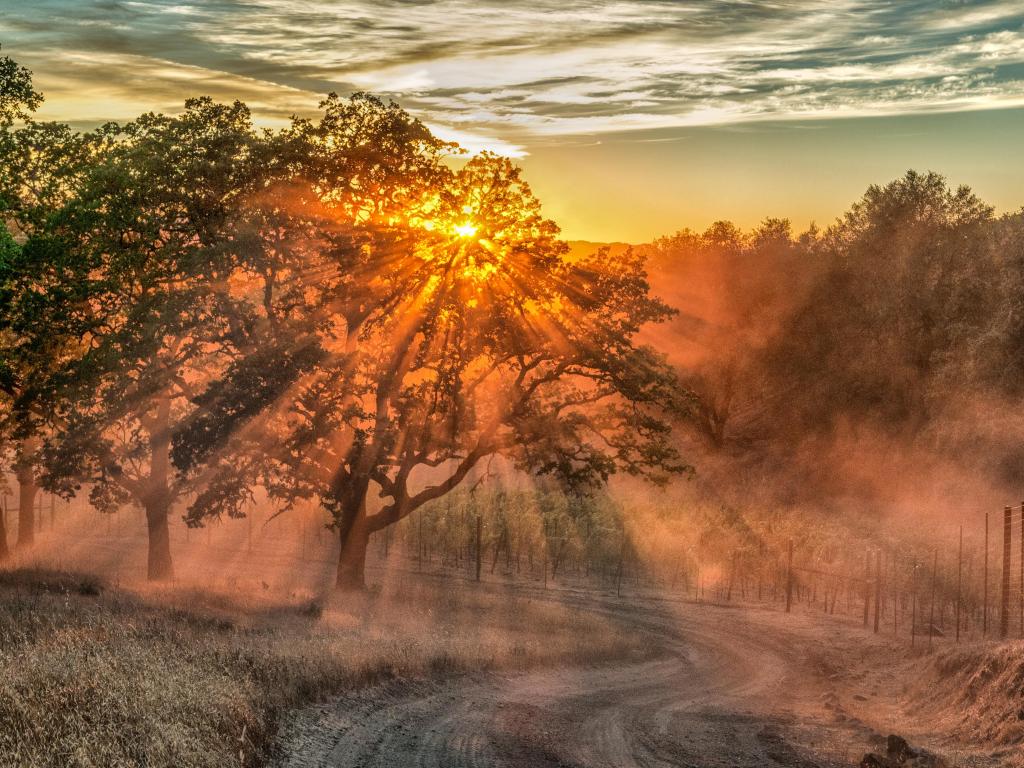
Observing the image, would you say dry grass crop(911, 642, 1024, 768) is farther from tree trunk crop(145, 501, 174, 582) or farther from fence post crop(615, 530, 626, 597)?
tree trunk crop(145, 501, 174, 582)

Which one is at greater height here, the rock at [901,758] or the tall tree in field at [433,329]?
the tall tree in field at [433,329]

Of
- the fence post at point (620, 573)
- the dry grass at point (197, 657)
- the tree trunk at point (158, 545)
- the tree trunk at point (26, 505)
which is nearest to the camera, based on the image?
the dry grass at point (197, 657)

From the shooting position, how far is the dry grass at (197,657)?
12648 mm

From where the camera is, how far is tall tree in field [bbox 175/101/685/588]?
106 ft

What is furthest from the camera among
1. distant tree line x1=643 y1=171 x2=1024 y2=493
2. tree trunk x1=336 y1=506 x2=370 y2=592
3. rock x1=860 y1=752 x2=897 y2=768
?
distant tree line x1=643 y1=171 x2=1024 y2=493

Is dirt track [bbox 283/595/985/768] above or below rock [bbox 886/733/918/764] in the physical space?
below

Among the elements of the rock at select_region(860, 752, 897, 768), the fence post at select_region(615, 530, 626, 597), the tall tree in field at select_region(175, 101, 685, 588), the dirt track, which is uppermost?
the tall tree in field at select_region(175, 101, 685, 588)

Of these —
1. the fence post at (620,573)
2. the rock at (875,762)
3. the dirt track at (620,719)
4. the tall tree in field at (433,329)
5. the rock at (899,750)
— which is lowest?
the fence post at (620,573)

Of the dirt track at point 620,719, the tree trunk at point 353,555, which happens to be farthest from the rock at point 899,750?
the tree trunk at point 353,555

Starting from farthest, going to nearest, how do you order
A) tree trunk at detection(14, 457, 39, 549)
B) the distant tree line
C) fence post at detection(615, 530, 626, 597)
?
the distant tree line < tree trunk at detection(14, 457, 39, 549) < fence post at detection(615, 530, 626, 597)

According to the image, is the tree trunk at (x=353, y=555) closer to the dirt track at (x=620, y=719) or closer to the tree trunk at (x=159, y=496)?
the tree trunk at (x=159, y=496)

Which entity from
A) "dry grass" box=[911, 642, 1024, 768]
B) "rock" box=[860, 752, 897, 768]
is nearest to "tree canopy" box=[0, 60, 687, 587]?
"dry grass" box=[911, 642, 1024, 768]

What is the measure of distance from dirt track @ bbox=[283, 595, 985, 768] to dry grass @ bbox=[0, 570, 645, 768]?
0.81m

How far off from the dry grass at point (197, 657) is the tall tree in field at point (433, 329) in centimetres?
477
